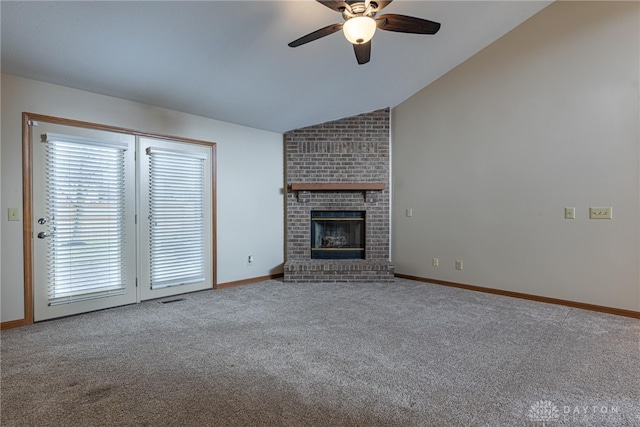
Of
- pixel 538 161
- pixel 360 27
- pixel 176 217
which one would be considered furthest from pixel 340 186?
pixel 360 27

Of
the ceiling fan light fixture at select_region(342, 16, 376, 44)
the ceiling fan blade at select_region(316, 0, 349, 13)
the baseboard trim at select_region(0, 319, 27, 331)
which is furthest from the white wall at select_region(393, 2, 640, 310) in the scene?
the baseboard trim at select_region(0, 319, 27, 331)

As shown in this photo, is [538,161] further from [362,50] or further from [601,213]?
[362,50]

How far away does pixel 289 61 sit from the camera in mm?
3330

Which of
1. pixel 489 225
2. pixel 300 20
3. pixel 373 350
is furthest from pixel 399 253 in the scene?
pixel 300 20

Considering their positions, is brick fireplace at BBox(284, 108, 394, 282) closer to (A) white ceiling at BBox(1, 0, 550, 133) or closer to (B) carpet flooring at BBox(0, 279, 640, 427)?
(A) white ceiling at BBox(1, 0, 550, 133)

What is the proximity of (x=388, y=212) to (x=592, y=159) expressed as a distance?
2.60 metres

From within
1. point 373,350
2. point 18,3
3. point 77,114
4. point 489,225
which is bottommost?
point 373,350

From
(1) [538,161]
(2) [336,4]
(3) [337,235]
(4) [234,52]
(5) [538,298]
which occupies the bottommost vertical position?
(5) [538,298]

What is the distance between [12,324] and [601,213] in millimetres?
5861

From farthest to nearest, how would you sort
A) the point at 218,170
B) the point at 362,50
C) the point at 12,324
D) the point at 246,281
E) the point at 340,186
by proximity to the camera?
the point at 340,186 < the point at 246,281 < the point at 218,170 < the point at 12,324 < the point at 362,50

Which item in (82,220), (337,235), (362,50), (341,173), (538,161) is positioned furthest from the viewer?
(337,235)

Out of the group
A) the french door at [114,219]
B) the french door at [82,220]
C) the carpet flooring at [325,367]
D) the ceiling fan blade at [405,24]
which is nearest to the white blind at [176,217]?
the french door at [114,219]

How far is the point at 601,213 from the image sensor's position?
3.42 m

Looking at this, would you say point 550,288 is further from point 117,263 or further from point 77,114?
point 77,114
